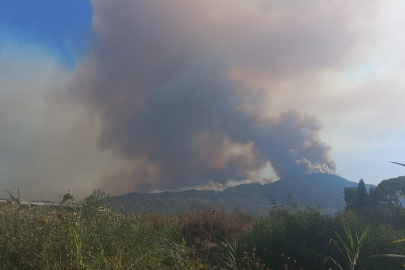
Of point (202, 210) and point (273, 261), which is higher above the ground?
point (202, 210)

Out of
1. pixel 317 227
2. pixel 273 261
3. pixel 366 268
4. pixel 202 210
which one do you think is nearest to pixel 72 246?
pixel 273 261

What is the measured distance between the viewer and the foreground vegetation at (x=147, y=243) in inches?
162

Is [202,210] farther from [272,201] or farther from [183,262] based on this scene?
[183,262]

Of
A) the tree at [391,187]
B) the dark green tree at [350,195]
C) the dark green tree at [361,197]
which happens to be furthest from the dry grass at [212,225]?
the dark green tree at [350,195]

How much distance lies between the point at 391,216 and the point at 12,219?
12.5 meters

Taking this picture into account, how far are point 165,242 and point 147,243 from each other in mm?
808

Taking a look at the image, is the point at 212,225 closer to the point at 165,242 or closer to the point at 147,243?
the point at 165,242

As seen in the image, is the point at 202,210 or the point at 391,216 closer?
the point at 202,210

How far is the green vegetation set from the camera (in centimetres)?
414

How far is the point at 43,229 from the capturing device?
4.86 meters

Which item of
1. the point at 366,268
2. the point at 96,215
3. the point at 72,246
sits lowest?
the point at 366,268

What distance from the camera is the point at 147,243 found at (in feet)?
16.7

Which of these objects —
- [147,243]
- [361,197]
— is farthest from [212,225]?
[361,197]

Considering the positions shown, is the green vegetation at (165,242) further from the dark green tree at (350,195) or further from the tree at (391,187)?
the dark green tree at (350,195)
